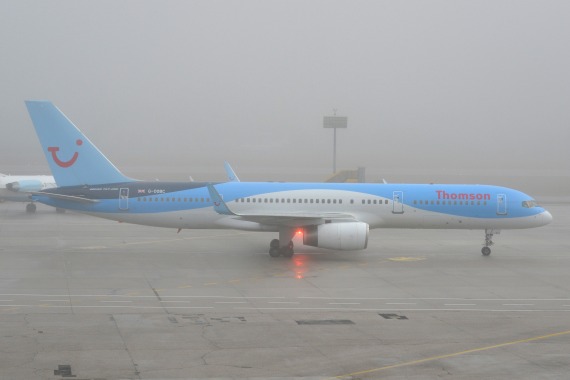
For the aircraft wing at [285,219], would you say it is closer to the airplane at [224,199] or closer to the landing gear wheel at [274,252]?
the airplane at [224,199]

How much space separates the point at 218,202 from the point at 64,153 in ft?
25.0

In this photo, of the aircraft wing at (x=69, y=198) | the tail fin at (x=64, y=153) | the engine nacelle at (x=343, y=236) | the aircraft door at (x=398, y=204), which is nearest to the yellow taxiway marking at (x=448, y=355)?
the engine nacelle at (x=343, y=236)

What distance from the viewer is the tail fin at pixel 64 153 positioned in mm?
33812

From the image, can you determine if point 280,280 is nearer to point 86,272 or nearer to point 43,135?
point 86,272

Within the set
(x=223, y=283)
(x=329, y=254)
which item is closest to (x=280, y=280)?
(x=223, y=283)

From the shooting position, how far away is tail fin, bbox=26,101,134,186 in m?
33.8

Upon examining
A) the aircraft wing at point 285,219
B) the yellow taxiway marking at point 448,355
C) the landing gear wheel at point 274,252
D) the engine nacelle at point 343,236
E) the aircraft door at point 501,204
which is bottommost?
the yellow taxiway marking at point 448,355

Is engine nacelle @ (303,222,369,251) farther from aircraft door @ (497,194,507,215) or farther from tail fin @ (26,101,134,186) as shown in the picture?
tail fin @ (26,101,134,186)

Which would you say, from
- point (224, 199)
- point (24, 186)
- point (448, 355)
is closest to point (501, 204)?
point (224, 199)

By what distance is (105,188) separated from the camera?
33.7 m

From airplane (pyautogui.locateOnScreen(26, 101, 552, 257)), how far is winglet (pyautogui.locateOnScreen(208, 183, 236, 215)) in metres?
0.20

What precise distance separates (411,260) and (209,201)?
9.64 metres

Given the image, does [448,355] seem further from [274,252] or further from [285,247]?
[274,252]

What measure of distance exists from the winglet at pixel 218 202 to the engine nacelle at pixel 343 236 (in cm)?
404
